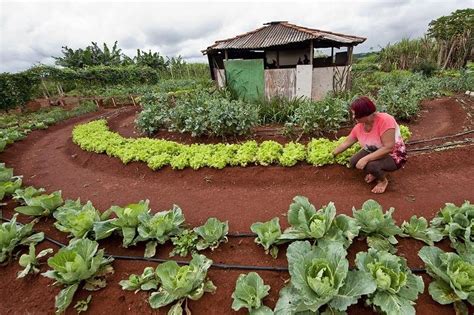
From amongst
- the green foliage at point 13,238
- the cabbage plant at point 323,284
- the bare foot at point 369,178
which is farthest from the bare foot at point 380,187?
the green foliage at point 13,238

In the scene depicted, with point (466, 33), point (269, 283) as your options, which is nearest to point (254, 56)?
point (269, 283)

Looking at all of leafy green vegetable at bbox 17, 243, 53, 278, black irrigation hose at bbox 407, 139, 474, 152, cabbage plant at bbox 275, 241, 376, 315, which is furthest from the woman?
leafy green vegetable at bbox 17, 243, 53, 278

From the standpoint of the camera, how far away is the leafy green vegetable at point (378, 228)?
2639 mm

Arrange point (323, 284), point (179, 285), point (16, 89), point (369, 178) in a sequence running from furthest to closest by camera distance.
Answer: point (16, 89) → point (369, 178) → point (179, 285) → point (323, 284)

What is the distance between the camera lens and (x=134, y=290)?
251 cm

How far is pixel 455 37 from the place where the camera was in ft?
66.6

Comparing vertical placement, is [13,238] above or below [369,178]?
above

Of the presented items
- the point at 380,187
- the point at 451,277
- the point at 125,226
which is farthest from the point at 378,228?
the point at 125,226

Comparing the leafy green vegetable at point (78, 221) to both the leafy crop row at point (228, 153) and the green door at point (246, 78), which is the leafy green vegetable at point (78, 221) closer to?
the leafy crop row at point (228, 153)

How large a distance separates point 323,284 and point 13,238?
339 centimetres

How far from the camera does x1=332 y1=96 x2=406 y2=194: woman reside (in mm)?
3334

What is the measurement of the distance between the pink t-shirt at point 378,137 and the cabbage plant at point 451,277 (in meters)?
1.61

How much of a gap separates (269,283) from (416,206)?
7.84 feet

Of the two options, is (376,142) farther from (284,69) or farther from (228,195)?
(284,69)
